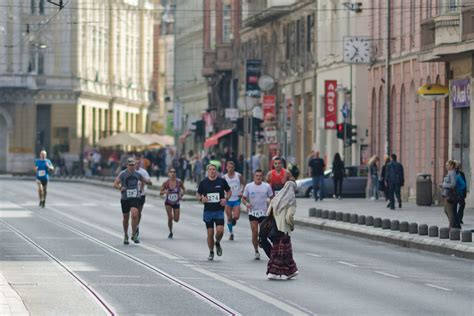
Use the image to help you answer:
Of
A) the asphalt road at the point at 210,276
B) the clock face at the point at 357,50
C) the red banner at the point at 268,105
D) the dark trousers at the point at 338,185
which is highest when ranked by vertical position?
the clock face at the point at 357,50

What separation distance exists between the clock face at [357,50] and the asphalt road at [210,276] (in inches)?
803

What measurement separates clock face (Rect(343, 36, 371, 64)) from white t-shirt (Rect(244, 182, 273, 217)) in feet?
105

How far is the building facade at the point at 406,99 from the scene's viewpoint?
179ft

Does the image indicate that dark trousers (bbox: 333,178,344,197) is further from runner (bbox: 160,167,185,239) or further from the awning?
the awning

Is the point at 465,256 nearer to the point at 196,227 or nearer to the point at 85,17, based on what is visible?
the point at 196,227

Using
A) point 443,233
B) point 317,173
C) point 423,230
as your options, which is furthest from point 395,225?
point 317,173

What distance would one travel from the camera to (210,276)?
25.5 m

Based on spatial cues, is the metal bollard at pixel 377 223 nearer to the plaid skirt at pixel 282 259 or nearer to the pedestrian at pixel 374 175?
the plaid skirt at pixel 282 259

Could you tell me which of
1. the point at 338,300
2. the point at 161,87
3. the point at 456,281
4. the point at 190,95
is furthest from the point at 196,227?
the point at 161,87

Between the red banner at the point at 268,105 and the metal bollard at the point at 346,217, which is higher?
the red banner at the point at 268,105

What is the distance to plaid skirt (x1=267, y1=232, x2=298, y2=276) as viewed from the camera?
24984 mm

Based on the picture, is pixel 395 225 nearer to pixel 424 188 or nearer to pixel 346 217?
pixel 346 217

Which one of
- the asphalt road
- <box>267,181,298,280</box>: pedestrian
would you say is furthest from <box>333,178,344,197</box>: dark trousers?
<box>267,181,298,280</box>: pedestrian

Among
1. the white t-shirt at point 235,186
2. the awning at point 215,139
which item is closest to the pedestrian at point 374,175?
the white t-shirt at point 235,186
